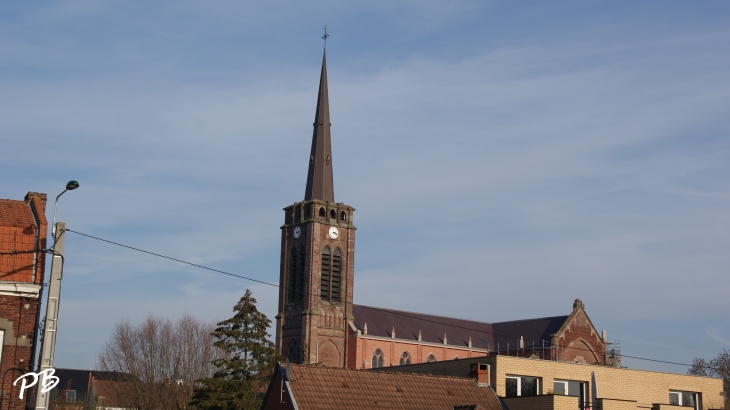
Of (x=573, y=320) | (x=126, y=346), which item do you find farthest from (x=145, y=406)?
(x=573, y=320)

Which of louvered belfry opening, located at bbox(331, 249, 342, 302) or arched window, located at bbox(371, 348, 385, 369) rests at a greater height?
louvered belfry opening, located at bbox(331, 249, 342, 302)

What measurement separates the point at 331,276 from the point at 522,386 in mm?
49820

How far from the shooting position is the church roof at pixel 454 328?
86.7 metres

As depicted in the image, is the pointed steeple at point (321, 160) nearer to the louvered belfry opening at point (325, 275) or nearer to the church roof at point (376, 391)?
the louvered belfry opening at point (325, 275)

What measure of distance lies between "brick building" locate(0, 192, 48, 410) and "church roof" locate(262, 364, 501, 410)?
10773 millimetres

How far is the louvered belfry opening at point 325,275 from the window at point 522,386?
49007 millimetres

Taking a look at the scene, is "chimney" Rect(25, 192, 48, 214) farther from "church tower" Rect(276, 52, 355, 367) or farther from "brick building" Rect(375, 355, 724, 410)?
"church tower" Rect(276, 52, 355, 367)

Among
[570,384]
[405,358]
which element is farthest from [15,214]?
[405,358]

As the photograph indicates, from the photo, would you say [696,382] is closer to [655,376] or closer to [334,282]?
[655,376]

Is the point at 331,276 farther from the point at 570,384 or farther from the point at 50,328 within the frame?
the point at 50,328

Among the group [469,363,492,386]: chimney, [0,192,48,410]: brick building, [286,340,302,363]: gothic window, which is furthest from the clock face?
[0,192,48,410]: brick building

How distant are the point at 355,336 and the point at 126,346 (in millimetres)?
25333

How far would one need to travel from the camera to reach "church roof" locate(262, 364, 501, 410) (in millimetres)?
30062

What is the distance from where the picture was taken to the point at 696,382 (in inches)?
1578
